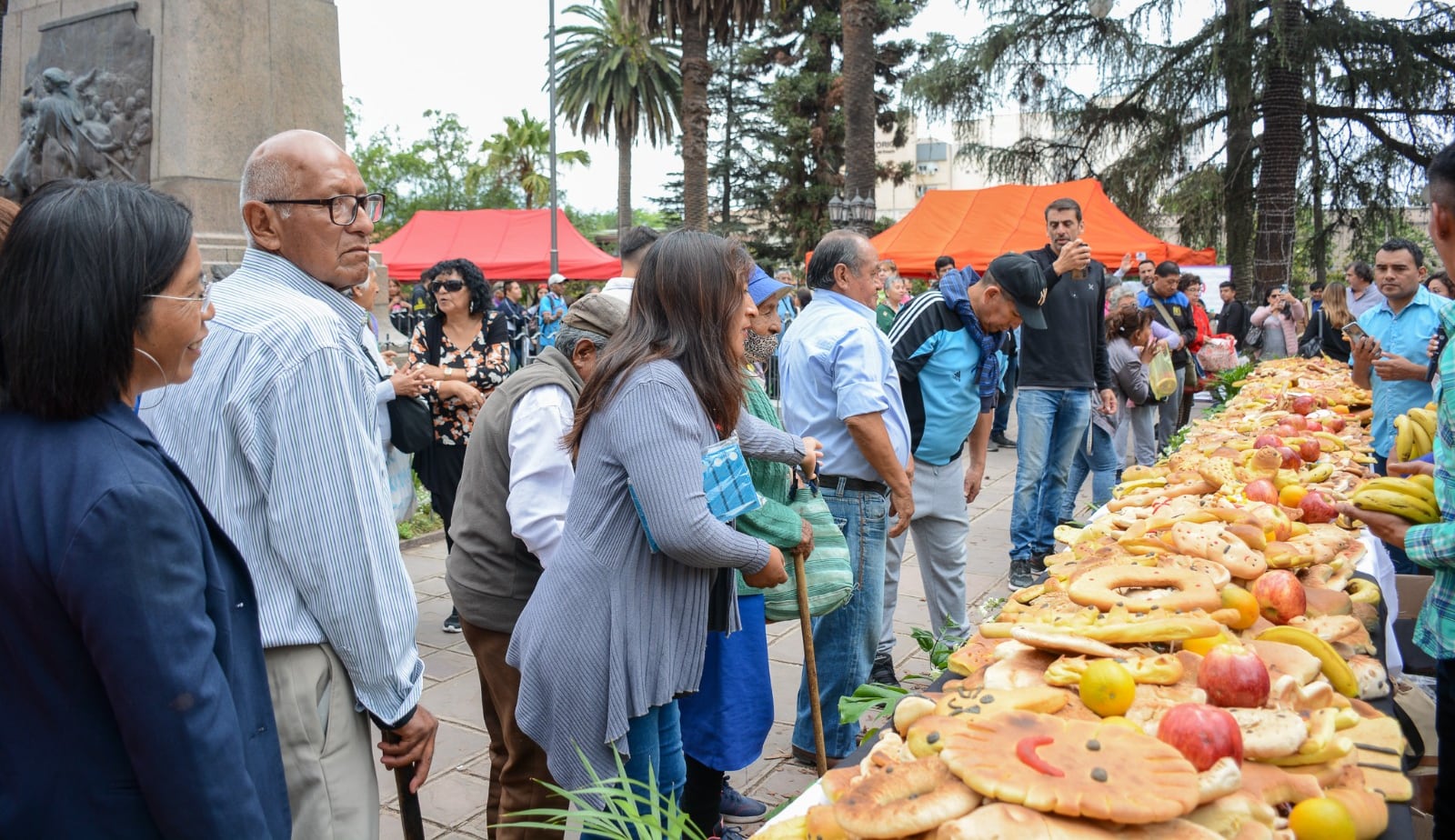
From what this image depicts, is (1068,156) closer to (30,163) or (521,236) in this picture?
(521,236)

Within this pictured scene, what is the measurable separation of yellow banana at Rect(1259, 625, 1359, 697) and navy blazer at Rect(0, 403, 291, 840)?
83.5 inches

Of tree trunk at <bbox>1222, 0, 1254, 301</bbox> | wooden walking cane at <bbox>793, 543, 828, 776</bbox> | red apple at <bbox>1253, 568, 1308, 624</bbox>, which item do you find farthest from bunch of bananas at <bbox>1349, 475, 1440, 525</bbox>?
tree trunk at <bbox>1222, 0, 1254, 301</bbox>

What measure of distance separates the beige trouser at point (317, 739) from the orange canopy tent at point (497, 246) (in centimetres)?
2100

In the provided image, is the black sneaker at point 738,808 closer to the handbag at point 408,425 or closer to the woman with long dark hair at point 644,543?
the woman with long dark hair at point 644,543

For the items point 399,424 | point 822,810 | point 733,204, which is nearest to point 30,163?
point 399,424

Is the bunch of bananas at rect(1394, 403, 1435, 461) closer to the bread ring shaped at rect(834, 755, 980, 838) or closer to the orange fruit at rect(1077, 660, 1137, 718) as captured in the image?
the orange fruit at rect(1077, 660, 1137, 718)

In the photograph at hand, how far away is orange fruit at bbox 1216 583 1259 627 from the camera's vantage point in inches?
92.4

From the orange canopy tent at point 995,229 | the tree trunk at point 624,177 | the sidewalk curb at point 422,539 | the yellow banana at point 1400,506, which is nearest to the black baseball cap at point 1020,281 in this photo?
the yellow banana at point 1400,506

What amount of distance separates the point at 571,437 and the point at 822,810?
1217mm

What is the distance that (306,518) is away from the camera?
187 cm

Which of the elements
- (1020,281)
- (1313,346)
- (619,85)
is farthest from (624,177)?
(1020,281)

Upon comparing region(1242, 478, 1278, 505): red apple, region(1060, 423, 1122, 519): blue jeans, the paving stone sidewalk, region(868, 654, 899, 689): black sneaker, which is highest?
region(1242, 478, 1278, 505): red apple

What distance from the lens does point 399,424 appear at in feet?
13.9

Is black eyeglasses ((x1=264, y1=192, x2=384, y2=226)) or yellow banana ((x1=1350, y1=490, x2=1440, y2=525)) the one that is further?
yellow banana ((x1=1350, y1=490, x2=1440, y2=525))
